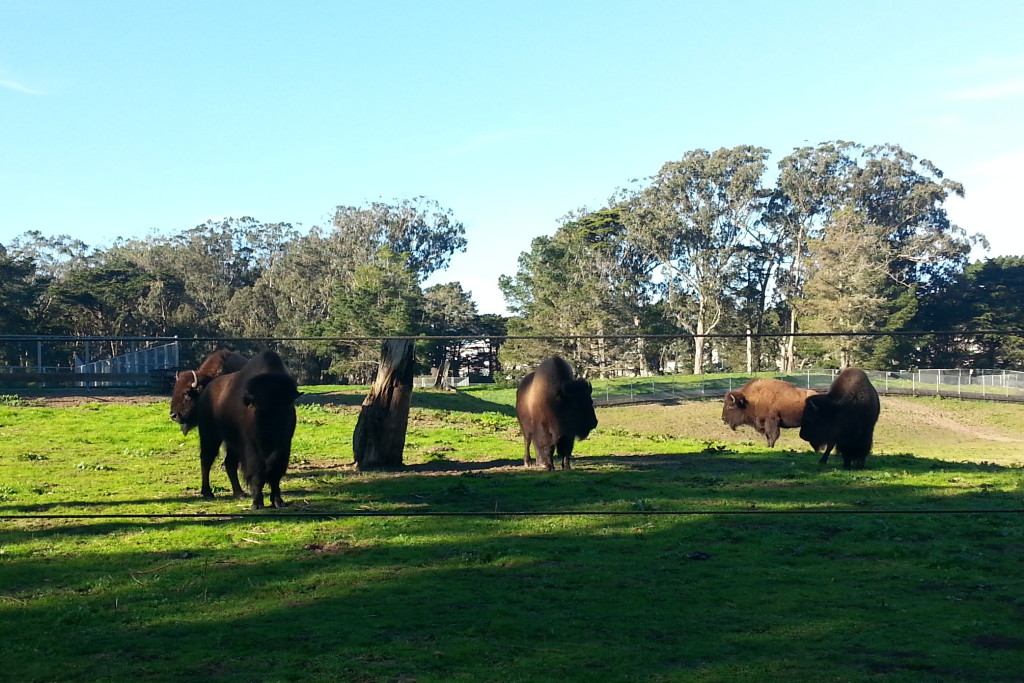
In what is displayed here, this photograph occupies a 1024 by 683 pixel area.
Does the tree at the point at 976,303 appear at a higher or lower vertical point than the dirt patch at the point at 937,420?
higher

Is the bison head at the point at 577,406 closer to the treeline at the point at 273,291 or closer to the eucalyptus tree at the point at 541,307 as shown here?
the treeline at the point at 273,291

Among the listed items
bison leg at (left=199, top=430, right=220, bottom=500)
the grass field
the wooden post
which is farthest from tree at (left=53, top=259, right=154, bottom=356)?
bison leg at (left=199, top=430, right=220, bottom=500)

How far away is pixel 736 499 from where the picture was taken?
1634cm

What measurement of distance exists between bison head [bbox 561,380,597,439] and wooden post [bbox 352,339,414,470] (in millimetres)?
2893

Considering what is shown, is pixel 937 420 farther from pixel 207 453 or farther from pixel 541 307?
pixel 207 453

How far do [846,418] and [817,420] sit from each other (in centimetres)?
131

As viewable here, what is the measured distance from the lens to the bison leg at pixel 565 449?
1975 centimetres

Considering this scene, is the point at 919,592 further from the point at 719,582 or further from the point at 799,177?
the point at 799,177

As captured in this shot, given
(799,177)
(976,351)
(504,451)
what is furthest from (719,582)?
(799,177)

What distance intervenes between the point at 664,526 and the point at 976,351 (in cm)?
7064

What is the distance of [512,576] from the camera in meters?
11.3

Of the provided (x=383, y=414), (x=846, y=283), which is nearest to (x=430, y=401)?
(x=383, y=414)

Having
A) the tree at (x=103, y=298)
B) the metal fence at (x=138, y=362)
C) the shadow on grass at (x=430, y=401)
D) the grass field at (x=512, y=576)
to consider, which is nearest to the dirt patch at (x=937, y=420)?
the shadow on grass at (x=430, y=401)

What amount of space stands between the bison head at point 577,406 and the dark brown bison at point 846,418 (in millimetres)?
5528
